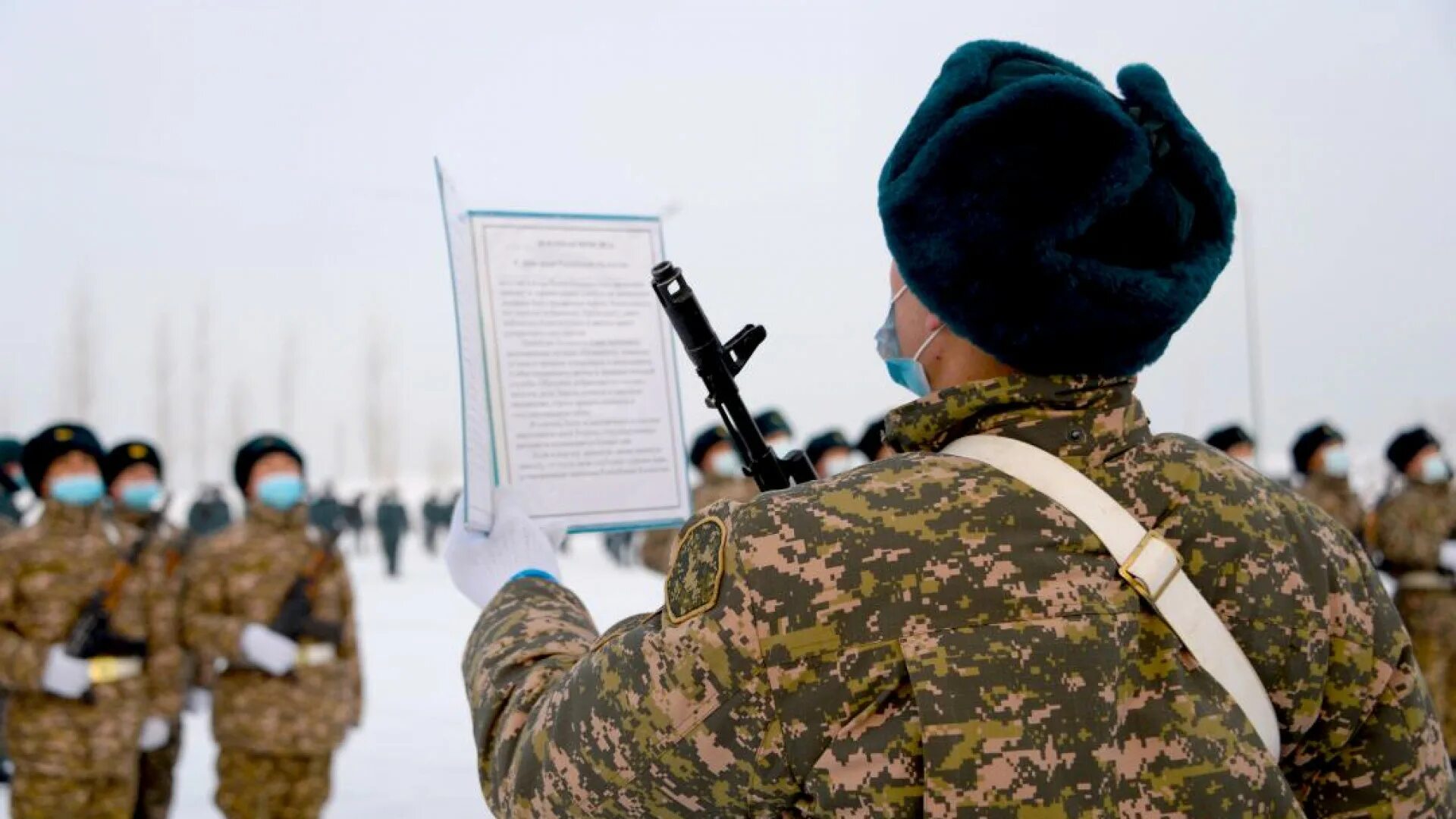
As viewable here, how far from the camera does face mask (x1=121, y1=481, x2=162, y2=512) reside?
6.06m

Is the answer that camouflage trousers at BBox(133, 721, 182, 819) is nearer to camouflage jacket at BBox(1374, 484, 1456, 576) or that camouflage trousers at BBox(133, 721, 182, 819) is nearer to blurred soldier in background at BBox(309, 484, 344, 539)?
camouflage jacket at BBox(1374, 484, 1456, 576)

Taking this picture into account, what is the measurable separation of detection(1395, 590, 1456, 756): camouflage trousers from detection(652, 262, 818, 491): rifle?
7.40 m

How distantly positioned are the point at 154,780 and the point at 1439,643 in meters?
7.82

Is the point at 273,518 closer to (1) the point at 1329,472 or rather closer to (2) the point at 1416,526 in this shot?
(2) the point at 1416,526

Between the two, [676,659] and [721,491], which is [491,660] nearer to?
[676,659]

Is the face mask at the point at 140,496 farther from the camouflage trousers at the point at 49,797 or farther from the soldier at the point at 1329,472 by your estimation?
the soldier at the point at 1329,472

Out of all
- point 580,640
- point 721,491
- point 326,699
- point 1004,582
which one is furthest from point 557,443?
point 721,491

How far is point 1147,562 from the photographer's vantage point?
47.2 inches

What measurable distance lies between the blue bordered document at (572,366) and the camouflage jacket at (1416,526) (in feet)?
24.7

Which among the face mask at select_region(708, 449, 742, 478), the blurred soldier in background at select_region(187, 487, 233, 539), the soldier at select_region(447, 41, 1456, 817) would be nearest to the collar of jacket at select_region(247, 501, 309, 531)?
the face mask at select_region(708, 449, 742, 478)

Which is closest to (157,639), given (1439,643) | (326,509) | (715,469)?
(715,469)

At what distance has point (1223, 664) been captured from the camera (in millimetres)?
1231

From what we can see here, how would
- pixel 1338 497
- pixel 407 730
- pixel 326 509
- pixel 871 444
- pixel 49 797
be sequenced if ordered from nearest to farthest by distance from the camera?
pixel 49 797 → pixel 871 444 → pixel 407 730 → pixel 1338 497 → pixel 326 509

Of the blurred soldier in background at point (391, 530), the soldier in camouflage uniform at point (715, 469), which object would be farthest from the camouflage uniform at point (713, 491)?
the blurred soldier in background at point (391, 530)
